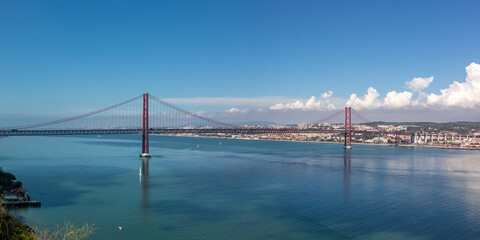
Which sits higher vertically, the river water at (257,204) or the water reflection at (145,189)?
the water reflection at (145,189)

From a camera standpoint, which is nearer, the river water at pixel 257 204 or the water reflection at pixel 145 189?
the river water at pixel 257 204

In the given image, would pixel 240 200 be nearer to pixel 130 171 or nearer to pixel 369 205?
pixel 369 205

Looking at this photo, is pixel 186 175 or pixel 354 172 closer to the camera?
pixel 186 175

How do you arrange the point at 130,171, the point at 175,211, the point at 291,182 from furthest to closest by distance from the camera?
the point at 130,171
the point at 291,182
the point at 175,211

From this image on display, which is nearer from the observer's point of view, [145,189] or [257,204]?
[257,204]

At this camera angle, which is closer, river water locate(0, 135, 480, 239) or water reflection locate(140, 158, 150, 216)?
river water locate(0, 135, 480, 239)

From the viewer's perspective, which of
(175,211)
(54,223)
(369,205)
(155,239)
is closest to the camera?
(155,239)

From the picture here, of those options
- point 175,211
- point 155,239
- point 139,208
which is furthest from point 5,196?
point 155,239

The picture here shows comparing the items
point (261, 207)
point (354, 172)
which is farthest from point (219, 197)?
point (354, 172)

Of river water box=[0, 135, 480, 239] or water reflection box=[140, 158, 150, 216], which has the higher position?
water reflection box=[140, 158, 150, 216]

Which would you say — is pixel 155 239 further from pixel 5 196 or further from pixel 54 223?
pixel 5 196
